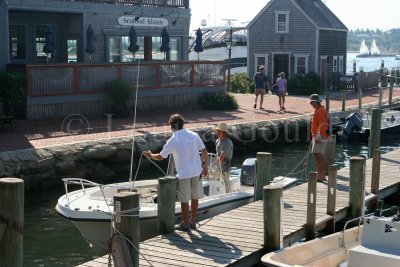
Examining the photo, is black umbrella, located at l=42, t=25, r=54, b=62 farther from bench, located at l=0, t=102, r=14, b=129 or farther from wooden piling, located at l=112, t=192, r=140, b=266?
wooden piling, located at l=112, t=192, r=140, b=266

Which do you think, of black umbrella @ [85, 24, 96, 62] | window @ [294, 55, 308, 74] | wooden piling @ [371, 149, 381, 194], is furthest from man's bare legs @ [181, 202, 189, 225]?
window @ [294, 55, 308, 74]

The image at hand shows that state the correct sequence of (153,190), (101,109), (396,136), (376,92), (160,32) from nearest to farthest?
(153,190), (101,109), (396,136), (160,32), (376,92)

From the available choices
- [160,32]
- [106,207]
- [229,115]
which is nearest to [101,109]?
[229,115]

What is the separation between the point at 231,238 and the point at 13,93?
42.6 feet

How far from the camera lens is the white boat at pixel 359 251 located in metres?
9.41

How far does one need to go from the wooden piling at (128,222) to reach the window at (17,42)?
1930 centimetres

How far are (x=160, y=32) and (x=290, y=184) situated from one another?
1638 centimetres

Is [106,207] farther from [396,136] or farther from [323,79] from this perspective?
[323,79]

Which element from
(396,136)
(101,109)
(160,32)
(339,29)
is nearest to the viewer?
(101,109)

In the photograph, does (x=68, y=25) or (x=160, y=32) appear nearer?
(x=68, y=25)

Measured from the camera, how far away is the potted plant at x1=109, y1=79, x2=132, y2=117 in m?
23.8

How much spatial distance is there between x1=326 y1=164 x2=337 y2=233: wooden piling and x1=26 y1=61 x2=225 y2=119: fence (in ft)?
34.2

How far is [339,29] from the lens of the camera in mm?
40875

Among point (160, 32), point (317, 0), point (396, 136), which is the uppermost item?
point (317, 0)
